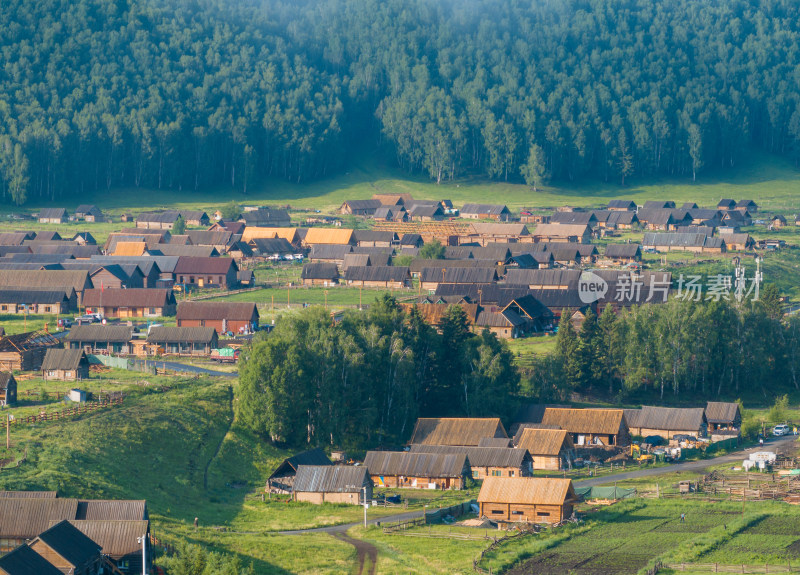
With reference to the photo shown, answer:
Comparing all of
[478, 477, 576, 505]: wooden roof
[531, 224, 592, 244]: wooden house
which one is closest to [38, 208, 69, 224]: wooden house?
[531, 224, 592, 244]: wooden house

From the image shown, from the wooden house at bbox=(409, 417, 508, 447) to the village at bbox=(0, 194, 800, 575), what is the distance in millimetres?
124

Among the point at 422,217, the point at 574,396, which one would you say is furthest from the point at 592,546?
the point at 422,217

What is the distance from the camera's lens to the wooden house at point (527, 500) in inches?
2009

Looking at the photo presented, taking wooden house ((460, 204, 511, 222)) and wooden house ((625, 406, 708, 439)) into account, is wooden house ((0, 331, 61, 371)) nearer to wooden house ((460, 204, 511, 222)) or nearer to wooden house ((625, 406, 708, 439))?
wooden house ((625, 406, 708, 439))

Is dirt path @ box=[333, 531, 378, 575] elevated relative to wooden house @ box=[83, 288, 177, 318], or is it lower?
lower

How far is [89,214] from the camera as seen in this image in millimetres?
146375

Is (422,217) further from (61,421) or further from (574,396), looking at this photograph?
(61,421)

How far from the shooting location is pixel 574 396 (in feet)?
253

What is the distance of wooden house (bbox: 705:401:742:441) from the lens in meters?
69.8

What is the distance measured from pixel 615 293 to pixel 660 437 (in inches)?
1129

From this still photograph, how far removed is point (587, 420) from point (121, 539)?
112ft

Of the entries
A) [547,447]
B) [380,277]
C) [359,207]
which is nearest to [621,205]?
[359,207]

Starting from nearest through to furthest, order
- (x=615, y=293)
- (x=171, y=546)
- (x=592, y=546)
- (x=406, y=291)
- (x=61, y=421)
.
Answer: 1. (x=171, y=546)
2. (x=592, y=546)
3. (x=61, y=421)
4. (x=615, y=293)
5. (x=406, y=291)

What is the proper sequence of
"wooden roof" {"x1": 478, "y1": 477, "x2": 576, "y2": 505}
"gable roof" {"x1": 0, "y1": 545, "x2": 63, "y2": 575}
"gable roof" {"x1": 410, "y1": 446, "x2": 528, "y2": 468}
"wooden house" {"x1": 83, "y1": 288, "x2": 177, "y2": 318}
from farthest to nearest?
1. "wooden house" {"x1": 83, "y1": 288, "x2": 177, "y2": 318}
2. "gable roof" {"x1": 410, "y1": 446, "x2": 528, "y2": 468}
3. "wooden roof" {"x1": 478, "y1": 477, "x2": 576, "y2": 505}
4. "gable roof" {"x1": 0, "y1": 545, "x2": 63, "y2": 575}
